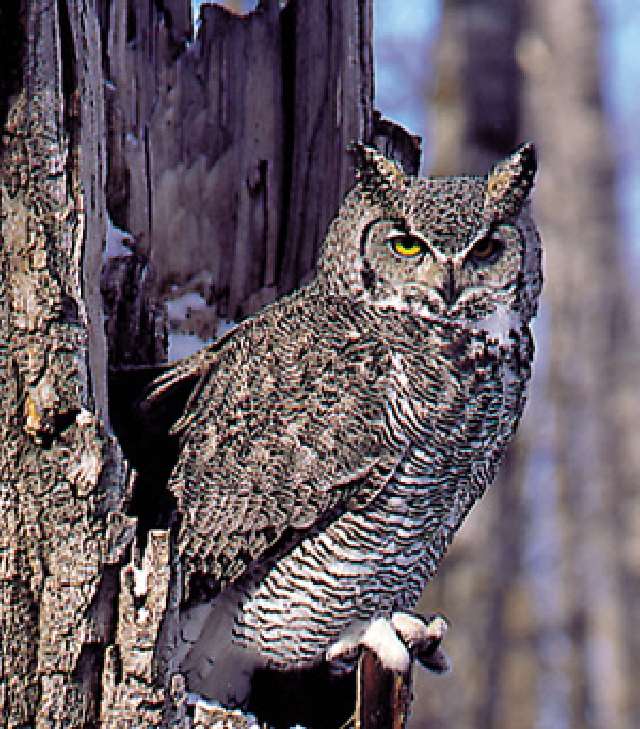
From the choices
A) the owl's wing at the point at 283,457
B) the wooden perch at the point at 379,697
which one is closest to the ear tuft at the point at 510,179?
the owl's wing at the point at 283,457

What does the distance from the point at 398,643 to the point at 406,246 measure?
2.47 ft

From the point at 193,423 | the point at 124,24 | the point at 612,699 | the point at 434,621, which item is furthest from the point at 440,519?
the point at 612,699

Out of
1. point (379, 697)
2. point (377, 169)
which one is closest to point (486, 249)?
point (377, 169)

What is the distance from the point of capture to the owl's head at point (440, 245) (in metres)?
2.01

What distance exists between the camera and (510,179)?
2045mm

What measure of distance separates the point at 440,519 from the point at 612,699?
10691mm

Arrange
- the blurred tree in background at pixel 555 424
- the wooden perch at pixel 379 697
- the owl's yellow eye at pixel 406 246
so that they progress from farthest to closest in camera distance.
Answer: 1. the blurred tree in background at pixel 555 424
2. the owl's yellow eye at pixel 406 246
3. the wooden perch at pixel 379 697

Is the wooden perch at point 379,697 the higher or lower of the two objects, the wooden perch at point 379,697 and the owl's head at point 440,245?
the lower

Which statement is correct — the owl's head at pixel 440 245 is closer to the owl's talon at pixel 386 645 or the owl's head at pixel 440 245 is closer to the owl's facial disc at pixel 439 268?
the owl's facial disc at pixel 439 268

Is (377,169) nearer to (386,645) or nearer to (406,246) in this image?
(406,246)

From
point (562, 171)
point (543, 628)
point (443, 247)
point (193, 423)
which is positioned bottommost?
point (543, 628)

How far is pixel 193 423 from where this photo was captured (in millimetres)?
2131

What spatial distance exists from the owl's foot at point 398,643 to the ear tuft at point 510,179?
0.83 metres

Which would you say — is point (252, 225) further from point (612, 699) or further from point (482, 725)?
point (612, 699)
